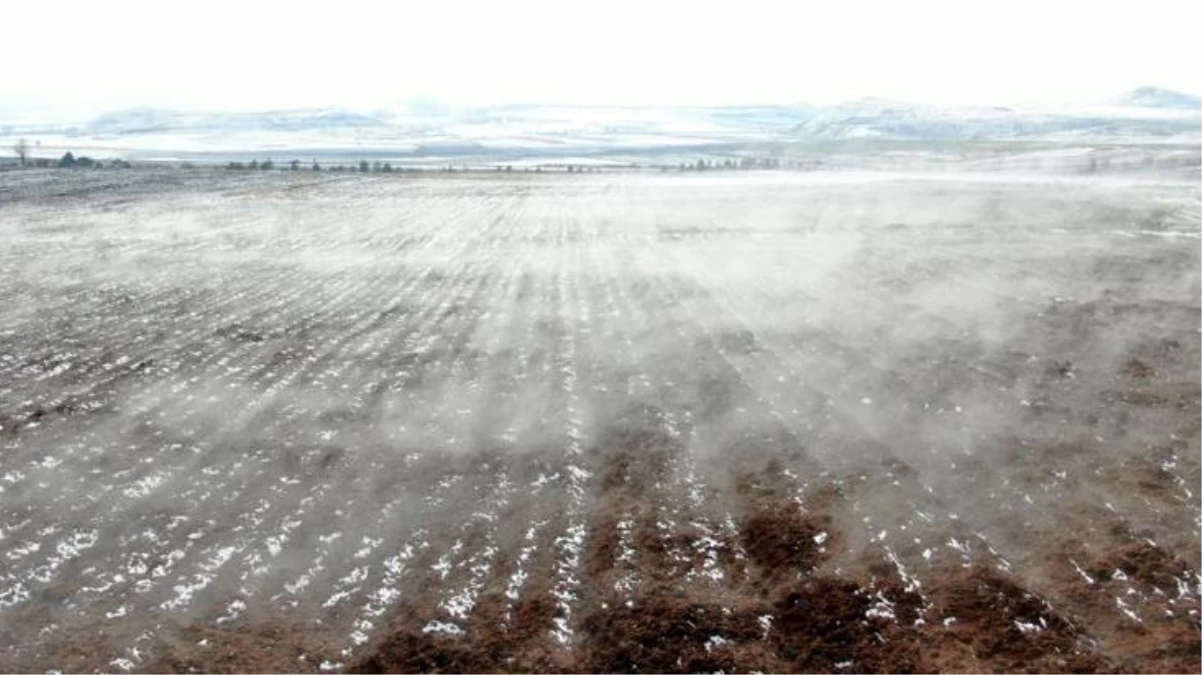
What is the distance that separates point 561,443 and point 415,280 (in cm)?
1058

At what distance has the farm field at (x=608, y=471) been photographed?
5402 mm

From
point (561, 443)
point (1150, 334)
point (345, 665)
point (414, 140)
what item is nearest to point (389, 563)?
point (345, 665)

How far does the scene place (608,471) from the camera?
312 inches

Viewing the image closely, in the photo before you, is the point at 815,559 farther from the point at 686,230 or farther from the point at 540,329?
the point at 686,230

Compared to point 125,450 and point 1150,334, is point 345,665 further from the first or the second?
point 1150,334

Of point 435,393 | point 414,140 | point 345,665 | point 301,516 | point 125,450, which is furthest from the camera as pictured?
point 414,140

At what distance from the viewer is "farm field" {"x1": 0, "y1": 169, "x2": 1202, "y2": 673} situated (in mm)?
5402

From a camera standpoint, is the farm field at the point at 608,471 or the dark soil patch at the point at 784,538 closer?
the farm field at the point at 608,471

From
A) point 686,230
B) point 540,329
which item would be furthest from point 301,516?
point 686,230

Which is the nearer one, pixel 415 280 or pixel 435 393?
pixel 435 393

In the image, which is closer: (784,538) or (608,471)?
(784,538)

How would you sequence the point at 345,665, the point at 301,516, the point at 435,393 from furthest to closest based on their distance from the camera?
the point at 435,393
the point at 301,516
the point at 345,665

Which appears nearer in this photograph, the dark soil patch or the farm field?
the farm field

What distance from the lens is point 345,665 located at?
17.0ft
